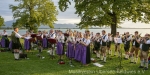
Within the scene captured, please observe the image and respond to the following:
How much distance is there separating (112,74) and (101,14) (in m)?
14.1

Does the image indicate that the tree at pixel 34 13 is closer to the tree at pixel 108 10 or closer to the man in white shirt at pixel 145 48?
the tree at pixel 108 10

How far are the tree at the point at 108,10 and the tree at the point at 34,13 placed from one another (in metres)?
15.0

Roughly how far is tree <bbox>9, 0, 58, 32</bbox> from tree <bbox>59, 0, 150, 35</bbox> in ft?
49.3

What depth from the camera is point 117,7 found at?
2200 cm

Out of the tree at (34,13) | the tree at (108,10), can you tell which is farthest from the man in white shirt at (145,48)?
the tree at (34,13)

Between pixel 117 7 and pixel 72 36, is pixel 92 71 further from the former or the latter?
pixel 117 7

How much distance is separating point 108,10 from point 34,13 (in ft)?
67.3

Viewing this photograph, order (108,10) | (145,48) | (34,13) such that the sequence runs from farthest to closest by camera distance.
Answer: (34,13), (108,10), (145,48)

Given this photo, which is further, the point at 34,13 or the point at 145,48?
the point at 34,13

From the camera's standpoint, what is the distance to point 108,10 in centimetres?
2244

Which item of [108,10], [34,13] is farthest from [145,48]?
[34,13]

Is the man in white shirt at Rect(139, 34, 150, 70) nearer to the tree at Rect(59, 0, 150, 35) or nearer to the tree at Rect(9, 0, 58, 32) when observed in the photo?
the tree at Rect(59, 0, 150, 35)

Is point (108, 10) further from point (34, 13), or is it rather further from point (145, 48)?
point (34, 13)

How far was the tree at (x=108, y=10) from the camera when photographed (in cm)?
2172
